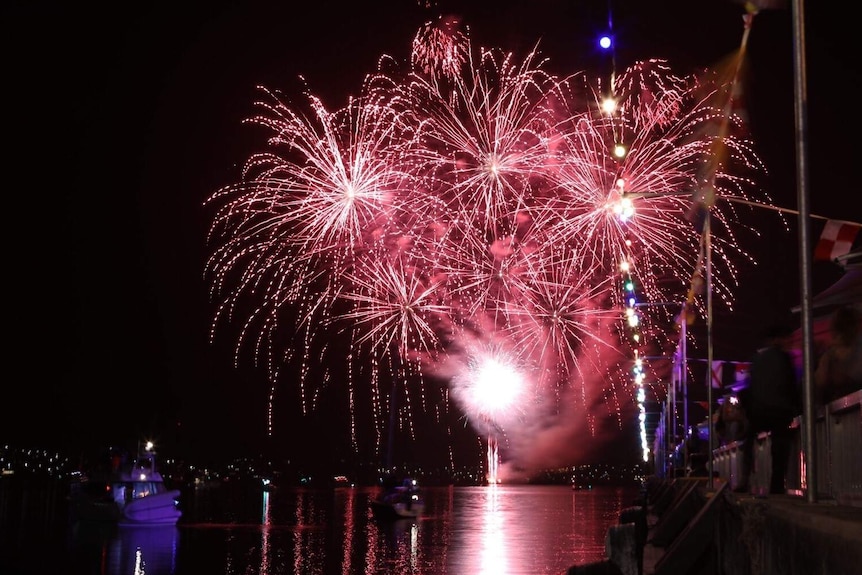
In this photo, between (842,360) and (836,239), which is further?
(836,239)

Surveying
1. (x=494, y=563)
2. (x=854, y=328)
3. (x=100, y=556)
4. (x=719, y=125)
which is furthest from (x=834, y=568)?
(x=100, y=556)

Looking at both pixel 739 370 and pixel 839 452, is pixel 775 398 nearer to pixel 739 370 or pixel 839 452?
pixel 839 452

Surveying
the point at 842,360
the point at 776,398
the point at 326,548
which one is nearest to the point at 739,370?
the point at 776,398

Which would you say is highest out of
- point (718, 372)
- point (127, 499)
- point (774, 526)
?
point (718, 372)

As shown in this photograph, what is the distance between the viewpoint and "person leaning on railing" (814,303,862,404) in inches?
362

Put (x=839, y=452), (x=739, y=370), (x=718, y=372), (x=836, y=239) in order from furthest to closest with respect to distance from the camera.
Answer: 1. (x=739, y=370)
2. (x=718, y=372)
3. (x=836, y=239)
4. (x=839, y=452)

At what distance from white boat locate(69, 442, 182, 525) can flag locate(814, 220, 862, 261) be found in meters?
47.2

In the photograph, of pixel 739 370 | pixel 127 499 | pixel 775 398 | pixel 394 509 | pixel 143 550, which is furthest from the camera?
pixel 394 509

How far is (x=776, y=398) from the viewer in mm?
10508

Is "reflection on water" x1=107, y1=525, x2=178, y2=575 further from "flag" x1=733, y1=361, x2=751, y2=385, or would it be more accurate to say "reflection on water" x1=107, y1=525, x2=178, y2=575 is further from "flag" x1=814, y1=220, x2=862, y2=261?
"flag" x1=814, y1=220, x2=862, y2=261

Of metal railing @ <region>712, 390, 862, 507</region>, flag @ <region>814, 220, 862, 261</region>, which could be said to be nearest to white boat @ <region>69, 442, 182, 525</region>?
flag @ <region>814, 220, 862, 261</region>

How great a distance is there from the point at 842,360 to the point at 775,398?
135cm

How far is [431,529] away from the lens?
55.7 meters

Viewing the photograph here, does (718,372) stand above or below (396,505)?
above
